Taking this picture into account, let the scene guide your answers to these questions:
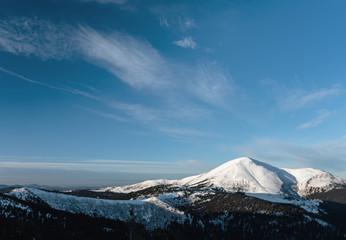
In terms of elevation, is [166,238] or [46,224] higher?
[166,238]

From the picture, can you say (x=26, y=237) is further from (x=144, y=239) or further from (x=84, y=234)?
(x=84, y=234)

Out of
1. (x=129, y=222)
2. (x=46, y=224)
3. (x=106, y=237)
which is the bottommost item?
(x=106, y=237)

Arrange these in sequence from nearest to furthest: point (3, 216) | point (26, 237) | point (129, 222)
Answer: point (129, 222) → point (26, 237) → point (3, 216)

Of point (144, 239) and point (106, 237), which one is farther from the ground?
point (144, 239)

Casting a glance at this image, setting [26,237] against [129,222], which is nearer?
[129,222]

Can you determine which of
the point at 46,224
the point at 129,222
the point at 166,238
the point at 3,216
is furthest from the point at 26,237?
the point at 46,224

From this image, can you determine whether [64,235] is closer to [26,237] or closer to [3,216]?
[3,216]

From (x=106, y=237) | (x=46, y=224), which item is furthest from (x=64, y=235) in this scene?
(x=106, y=237)

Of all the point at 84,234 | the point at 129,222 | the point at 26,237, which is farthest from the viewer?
the point at 84,234

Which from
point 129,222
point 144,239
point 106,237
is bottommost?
point 106,237
